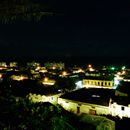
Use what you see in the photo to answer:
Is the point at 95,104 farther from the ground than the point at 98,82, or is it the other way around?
the point at 95,104

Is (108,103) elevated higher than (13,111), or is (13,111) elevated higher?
(13,111)

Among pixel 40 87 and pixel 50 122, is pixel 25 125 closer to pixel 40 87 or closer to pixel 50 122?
pixel 50 122

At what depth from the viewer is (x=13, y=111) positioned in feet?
17.8

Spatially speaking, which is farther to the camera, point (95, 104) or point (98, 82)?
point (98, 82)

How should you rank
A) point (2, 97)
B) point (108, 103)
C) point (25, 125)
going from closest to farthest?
point (25, 125), point (2, 97), point (108, 103)

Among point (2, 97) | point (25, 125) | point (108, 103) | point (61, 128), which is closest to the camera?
point (25, 125)

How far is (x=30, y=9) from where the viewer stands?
511cm

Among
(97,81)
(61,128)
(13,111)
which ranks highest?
(13,111)

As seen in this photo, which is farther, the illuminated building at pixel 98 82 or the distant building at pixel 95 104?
the illuminated building at pixel 98 82

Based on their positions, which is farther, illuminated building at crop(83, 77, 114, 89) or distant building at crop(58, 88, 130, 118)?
illuminated building at crop(83, 77, 114, 89)

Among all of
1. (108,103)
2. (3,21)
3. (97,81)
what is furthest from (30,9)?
(97,81)

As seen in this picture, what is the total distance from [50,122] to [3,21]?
100 inches

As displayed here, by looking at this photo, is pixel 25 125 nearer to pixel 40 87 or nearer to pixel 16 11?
pixel 16 11

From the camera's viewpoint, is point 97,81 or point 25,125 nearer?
point 25,125
